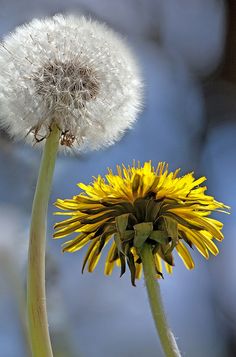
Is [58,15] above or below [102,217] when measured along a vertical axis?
above

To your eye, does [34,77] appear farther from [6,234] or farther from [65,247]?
[6,234]

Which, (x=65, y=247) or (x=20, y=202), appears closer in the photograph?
(x=65, y=247)

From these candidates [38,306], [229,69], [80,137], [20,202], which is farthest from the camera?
[229,69]

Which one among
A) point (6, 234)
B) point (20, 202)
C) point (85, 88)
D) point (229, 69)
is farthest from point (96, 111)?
point (229, 69)

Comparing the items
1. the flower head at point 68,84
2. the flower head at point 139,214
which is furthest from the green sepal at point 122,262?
the flower head at point 68,84

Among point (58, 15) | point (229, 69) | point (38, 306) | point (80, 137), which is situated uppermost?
point (229, 69)

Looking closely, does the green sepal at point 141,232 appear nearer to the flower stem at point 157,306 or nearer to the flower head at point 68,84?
the flower stem at point 157,306

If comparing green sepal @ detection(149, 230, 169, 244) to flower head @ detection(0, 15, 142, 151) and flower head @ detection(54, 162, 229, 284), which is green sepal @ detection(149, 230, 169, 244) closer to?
flower head @ detection(54, 162, 229, 284)
